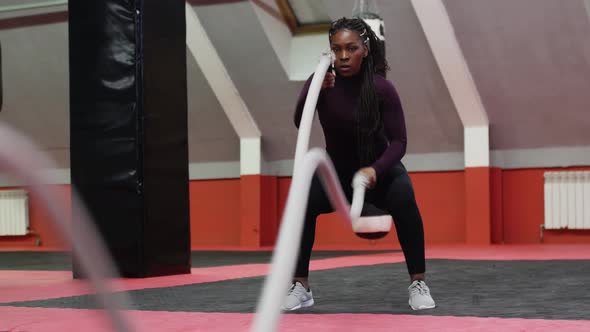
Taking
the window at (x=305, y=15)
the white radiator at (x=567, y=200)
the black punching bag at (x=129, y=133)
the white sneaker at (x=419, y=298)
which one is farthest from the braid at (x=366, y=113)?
the white radiator at (x=567, y=200)

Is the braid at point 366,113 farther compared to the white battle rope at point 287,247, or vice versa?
the braid at point 366,113

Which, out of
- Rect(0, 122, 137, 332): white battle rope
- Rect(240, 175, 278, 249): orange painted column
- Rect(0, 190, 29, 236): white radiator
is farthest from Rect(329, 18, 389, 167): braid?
Rect(0, 190, 29, 236): white radiator

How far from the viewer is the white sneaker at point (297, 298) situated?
2.47 metres

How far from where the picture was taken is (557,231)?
7285 mm

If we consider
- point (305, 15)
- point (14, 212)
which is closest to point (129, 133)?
point (305, 15)

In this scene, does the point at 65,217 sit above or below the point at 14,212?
above

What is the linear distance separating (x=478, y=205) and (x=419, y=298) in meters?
5.11

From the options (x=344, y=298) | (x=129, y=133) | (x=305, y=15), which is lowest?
(x=344, y=298)

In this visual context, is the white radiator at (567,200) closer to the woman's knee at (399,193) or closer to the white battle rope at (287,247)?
the woman's knee at (399,193)

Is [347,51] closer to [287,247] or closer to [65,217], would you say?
[287,247]

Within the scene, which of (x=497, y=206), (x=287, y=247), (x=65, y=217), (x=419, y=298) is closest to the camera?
(x=65, y=217)

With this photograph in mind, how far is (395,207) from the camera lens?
2.46 metres

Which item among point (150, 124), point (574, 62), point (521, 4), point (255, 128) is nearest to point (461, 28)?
point (521, 4)

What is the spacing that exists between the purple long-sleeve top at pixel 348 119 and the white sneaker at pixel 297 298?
37cm
